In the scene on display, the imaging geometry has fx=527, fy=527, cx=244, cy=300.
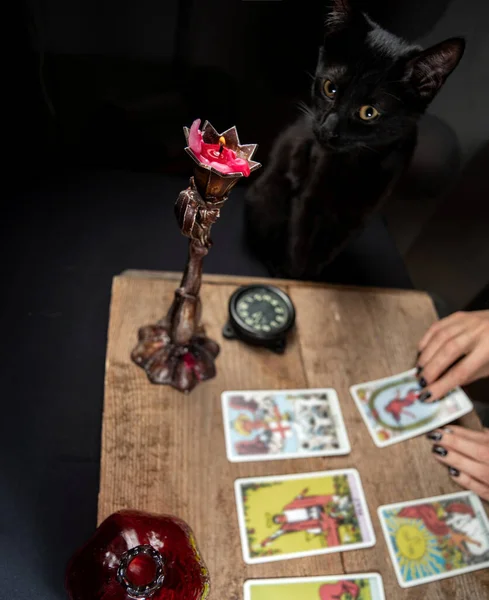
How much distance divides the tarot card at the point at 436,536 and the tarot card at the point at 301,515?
7 cm

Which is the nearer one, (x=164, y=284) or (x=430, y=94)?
(x=430, y=94)

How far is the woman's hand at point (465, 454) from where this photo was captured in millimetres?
1263

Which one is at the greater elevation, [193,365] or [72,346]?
[193,365]

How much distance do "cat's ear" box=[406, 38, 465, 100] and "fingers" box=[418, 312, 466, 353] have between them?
57 centimetres

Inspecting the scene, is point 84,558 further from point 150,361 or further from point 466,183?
point 466,183

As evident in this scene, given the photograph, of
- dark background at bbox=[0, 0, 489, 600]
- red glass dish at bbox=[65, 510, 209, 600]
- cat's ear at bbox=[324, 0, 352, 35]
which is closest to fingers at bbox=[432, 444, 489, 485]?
dark background at bbox=[0, 0, 489, 600]

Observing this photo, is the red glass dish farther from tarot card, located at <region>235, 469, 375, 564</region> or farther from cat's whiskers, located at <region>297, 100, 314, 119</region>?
cat's whiskers, located at <region>297, 100, 314, 119</region>

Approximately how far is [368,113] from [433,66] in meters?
0.16

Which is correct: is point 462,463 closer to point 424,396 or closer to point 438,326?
point 424,396

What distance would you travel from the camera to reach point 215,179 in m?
0.89

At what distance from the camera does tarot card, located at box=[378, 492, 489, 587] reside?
115cm

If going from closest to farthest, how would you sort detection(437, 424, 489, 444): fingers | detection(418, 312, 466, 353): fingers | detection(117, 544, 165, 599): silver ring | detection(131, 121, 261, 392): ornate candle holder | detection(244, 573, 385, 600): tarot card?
detection(117, 544, 165, 599): silver ring, detection(131, 121, 261, 392): ornate candle holder, detection(244, 573, 385, 600): tarot card, detection(437, 424, 489, 444): fingers, detection(418, 312, 466, 353): fingers

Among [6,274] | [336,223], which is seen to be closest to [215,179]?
[336,223]

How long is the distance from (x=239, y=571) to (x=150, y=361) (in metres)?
0.51
